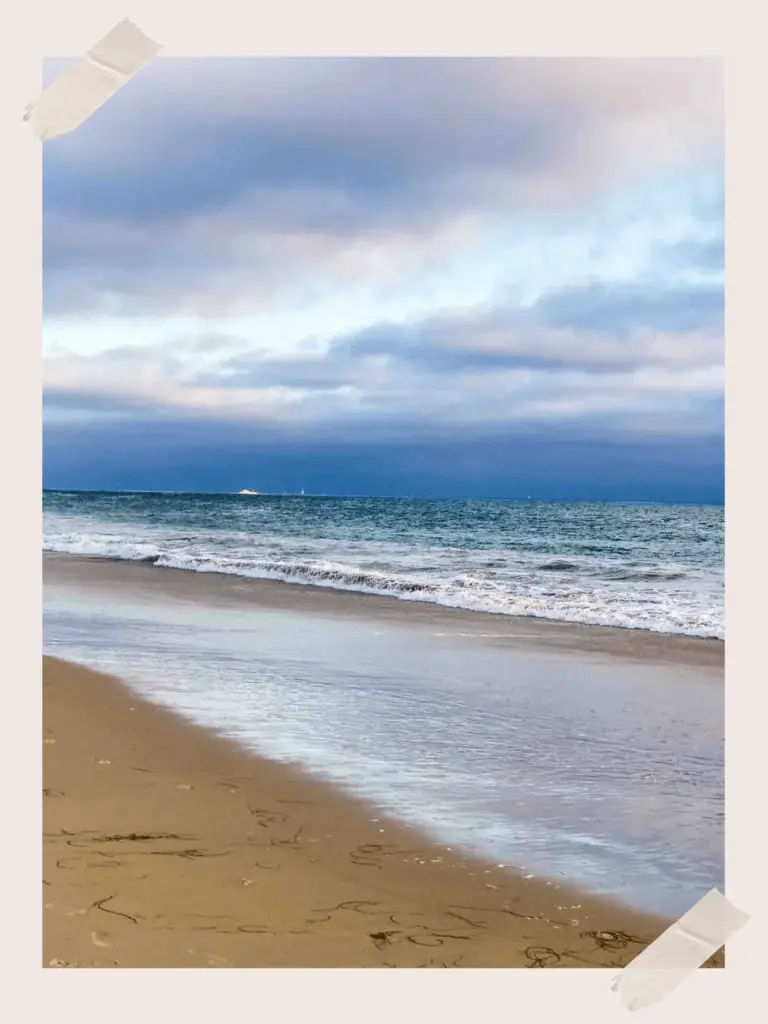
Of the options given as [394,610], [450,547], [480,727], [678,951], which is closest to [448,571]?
[450,547]

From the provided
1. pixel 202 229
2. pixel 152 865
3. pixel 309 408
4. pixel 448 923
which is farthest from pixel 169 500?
pixel 448 923

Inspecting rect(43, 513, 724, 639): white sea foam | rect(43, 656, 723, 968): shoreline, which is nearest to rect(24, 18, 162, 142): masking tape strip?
rect(43, 656, 723, 968): shoreline

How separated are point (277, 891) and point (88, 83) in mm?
2195

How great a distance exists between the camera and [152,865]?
2.29 meters

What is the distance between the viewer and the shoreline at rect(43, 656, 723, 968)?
6.83ft

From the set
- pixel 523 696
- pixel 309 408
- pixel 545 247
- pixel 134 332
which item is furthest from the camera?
pixel 309 408

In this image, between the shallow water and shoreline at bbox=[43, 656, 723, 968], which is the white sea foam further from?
shoreline at bbox=[43, 656, 723, 968]

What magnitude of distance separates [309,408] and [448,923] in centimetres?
286

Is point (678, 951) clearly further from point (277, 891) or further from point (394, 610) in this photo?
point (394, 610)

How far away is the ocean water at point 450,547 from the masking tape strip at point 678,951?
2084 millimetres

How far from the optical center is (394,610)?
16.8 ft

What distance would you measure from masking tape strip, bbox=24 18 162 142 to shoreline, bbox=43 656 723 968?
1.86 meters
